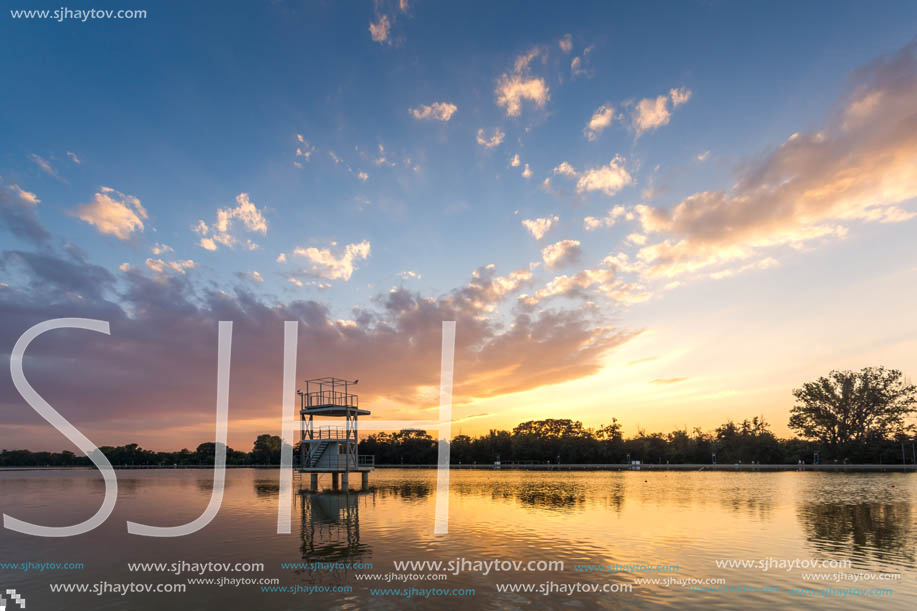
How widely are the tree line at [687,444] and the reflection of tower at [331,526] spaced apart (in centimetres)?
12269

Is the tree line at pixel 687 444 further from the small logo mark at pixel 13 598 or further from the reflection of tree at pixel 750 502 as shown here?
the small logo mark at pixel 13 598

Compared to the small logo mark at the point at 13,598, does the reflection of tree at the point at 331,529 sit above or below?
below

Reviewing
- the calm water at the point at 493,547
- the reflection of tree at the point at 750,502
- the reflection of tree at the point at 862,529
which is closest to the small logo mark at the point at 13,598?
the calm water at the point at 493,547

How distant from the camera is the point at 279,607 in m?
13.6

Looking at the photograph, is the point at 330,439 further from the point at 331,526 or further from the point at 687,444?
the point at 687,444

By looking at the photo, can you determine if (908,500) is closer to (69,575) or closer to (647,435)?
(69,575)

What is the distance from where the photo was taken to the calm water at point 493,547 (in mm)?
14148

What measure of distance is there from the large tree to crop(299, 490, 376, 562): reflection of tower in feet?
451

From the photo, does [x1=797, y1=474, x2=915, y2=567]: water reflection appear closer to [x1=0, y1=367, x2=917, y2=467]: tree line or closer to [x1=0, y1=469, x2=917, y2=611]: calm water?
[x1=0, y1=469, x2=917, y2=611]: calm water

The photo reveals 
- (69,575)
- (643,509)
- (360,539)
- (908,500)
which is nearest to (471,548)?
(360,539)

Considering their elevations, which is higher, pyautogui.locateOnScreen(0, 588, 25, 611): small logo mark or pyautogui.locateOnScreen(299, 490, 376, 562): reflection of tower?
pyautogui.locateOnScreen(0, 588, 25, 611): small logo mark

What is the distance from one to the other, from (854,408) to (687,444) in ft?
143

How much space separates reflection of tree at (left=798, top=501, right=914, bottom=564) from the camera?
19781mm

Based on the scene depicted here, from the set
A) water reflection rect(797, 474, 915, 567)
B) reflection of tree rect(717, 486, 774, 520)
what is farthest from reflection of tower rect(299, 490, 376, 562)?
reflection of tree rect(717, 486, 774, 520)
